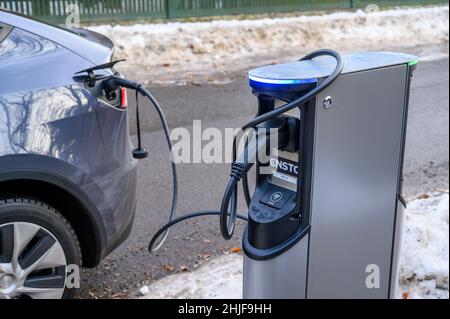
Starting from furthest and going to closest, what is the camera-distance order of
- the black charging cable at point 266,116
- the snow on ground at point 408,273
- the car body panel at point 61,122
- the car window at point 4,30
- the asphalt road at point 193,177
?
the asphalt road at point 193,177, the snow on ground at point 408,273, the car window at point 4,30, the car body panel at point 61,122, the black charging cable at point 266,116

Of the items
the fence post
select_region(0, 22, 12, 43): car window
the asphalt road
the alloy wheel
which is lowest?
the asphalt road

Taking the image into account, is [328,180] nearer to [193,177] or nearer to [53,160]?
[53,160]

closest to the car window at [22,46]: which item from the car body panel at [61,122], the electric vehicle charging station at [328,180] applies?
the car body panel at [61,122]

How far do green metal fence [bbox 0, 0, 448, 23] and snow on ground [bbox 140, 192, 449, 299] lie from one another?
7.88 m

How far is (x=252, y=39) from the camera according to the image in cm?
1241

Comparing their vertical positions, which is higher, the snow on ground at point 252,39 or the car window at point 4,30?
the car window at point 4,30

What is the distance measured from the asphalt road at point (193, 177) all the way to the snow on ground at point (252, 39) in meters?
1.50

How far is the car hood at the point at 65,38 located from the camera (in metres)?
3.28

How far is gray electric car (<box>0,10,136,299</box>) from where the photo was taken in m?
2.99

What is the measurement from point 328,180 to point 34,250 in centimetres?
158

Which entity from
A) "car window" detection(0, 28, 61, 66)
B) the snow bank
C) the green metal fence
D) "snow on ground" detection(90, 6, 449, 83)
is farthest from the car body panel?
the green metal fence

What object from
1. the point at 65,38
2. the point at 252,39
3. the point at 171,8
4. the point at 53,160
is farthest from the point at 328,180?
the point at 171,8

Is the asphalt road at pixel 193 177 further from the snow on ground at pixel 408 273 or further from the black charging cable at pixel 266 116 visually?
the black charging cable at pixel 266 116

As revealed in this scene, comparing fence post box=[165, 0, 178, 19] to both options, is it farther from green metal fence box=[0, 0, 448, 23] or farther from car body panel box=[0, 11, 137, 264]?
car body panel box=[0, 11, 137, 264]
